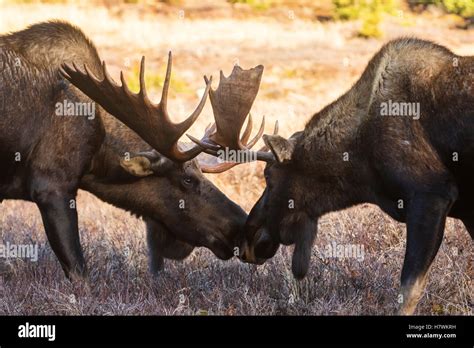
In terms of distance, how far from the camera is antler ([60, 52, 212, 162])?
A: 329 inches

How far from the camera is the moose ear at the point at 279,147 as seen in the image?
8.45 m

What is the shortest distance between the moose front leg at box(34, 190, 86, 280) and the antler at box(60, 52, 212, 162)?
73cm

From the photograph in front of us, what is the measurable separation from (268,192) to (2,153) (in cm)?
204

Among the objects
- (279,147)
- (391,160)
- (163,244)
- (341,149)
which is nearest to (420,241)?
(391,160)

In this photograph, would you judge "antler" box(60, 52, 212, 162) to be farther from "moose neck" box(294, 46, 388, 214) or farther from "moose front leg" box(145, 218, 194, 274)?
"moose neck" box(294, 46, 388, 214)

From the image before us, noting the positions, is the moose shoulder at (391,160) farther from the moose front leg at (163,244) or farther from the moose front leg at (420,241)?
the moose front leg at (163,244)

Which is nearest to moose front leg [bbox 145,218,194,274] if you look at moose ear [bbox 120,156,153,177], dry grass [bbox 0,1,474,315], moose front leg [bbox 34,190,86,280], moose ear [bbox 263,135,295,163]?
dry grass [bbox 0,1,474,315]
